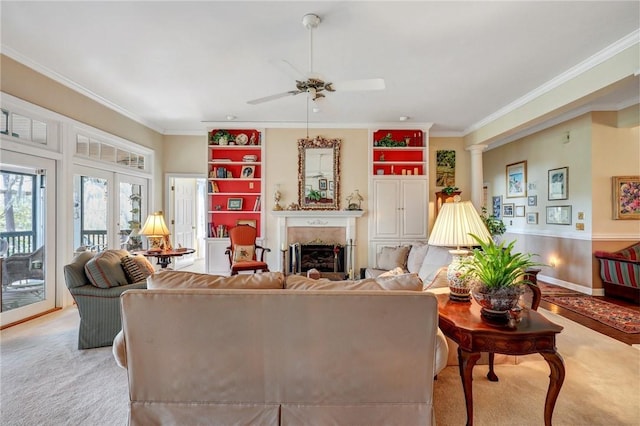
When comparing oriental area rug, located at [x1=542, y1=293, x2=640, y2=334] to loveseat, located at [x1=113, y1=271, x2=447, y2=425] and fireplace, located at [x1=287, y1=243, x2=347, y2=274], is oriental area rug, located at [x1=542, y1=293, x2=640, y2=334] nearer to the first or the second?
fireplace, located at [x1=287, y1=243, x2=347, y2=274]

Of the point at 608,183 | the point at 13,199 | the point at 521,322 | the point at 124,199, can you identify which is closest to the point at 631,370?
the point at 521,322

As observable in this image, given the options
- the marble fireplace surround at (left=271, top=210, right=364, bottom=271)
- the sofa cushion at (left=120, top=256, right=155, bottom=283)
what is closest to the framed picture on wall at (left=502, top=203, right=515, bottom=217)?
the marble fireplace surround at (left=271, top=210, right=364, bottom=271)

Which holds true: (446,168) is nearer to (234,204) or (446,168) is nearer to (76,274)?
(234,204)

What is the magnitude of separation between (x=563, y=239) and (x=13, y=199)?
7773 mm

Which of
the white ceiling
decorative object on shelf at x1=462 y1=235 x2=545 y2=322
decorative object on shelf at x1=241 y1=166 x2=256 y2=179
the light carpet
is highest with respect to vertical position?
the white ceiling

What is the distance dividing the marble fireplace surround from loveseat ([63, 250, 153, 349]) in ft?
9.61

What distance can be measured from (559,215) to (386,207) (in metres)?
2.98

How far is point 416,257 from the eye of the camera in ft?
14.1

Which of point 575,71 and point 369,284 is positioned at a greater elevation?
point 575,71

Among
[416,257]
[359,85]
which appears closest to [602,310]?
[416,257]

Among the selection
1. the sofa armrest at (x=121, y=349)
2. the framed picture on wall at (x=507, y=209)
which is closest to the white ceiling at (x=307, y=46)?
the sofa armrest at (x=121, y=349)

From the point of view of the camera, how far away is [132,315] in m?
1.54

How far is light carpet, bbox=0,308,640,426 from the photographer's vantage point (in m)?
1.88

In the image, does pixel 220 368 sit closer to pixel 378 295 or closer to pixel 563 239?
pixel 378 295
